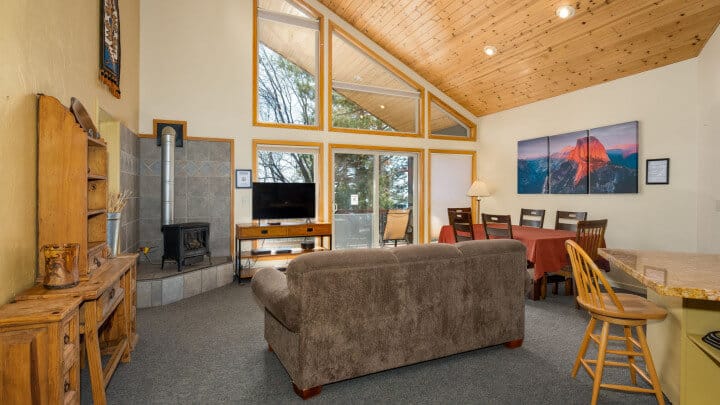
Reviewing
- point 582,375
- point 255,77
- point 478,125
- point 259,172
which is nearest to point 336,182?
point 259,172

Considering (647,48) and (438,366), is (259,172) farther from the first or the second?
(647,48)

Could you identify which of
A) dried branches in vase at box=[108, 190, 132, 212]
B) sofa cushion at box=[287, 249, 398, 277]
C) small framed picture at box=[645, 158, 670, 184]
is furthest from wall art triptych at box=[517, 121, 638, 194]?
dried branches in vase at box=[108, 190, 132, 212]

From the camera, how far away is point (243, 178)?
534cm

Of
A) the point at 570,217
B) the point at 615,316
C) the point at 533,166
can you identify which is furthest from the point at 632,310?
the point at 533,166

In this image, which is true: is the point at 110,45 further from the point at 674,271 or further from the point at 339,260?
the point at 674,271

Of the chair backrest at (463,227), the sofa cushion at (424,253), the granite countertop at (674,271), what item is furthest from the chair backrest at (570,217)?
the sofa cushion at (424,253)

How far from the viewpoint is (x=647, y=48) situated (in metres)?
3.97

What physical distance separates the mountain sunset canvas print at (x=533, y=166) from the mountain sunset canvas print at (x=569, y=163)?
0.12 meters

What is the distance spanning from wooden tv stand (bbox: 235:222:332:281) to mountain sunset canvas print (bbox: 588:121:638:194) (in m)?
3.65

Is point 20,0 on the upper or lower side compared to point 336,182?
upper

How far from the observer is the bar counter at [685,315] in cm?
142

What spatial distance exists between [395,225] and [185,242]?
134 inches

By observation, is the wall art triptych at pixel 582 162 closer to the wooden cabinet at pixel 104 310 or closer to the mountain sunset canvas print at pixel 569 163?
the mountain sunset canvas print at pixel 569 163

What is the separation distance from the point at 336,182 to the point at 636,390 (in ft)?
15.5
